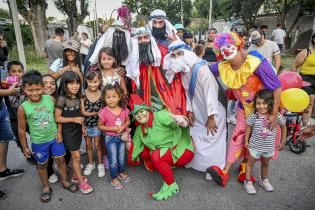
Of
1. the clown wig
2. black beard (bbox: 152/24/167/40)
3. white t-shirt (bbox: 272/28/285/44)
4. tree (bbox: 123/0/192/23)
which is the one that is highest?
tree (bbox: 123/0/192/23)

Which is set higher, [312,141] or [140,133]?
[140,133]

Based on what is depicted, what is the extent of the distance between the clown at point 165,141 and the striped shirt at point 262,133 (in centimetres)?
74

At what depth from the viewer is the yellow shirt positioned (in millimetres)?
4434

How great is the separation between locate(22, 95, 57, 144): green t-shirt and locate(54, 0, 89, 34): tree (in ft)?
65.9

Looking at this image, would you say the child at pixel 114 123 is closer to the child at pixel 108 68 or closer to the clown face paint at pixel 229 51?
the child at pixel 108 68

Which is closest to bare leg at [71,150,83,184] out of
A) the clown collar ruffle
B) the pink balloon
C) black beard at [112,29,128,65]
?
Result: black beard at [112,29,128,65]

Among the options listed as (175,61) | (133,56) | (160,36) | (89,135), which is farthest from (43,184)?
(160,36)

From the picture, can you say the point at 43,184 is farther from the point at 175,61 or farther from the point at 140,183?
the point at 175,61

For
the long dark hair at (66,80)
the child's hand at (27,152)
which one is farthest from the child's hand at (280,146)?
the child's hand at (27,152)

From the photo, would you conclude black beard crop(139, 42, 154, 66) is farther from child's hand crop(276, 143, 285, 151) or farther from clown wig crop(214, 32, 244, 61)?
child's hand crop(276, 143, 285, 151)

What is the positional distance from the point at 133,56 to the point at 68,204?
187 centimetres

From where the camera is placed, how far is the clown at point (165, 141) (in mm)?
2930

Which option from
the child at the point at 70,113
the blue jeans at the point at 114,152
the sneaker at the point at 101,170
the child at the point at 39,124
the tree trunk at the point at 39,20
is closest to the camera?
the child at the point at 39,124

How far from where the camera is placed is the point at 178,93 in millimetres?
3168
